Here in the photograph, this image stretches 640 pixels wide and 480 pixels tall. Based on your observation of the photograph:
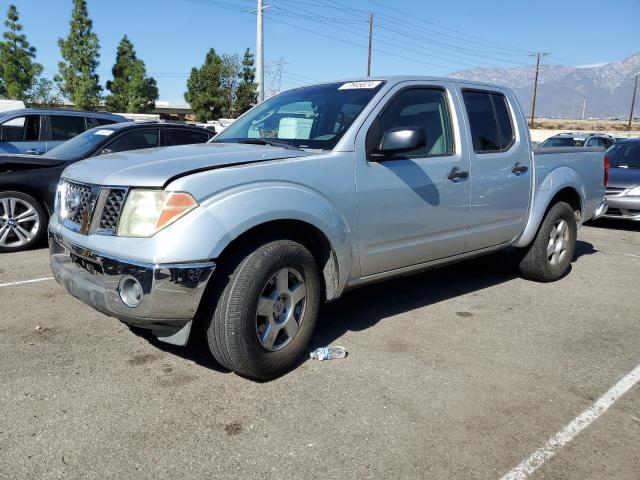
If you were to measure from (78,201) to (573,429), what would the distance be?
3.07 metres

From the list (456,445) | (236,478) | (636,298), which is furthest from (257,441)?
(636,298)

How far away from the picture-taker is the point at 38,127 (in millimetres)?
9086

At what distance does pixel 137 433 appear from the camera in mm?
2744

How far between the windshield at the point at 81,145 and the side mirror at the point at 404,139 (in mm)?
4591

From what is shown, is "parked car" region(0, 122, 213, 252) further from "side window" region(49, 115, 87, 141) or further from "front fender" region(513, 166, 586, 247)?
"front fender" region(513, 166, 586, 247)

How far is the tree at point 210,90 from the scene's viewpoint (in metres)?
42.4

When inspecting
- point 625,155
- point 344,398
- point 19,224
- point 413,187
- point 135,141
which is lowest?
point 344,398

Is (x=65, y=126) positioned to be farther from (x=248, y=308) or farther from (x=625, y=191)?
(x=625, y=191)

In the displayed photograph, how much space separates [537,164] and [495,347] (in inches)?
81.5

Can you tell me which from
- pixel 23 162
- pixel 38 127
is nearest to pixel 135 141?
pixel 23 162

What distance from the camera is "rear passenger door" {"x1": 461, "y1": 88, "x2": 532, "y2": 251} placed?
4543 mm

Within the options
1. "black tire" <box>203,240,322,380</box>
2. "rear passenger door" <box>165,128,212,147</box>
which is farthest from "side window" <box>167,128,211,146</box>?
"black tire" <box>203,240,322,380</box>

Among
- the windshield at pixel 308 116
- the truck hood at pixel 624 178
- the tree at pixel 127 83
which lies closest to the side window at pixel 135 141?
the windshield at pixel 308 116

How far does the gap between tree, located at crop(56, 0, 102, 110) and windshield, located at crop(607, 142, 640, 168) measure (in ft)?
134
